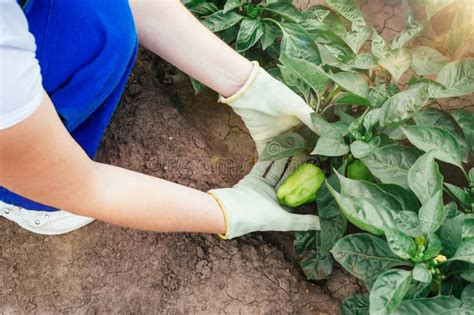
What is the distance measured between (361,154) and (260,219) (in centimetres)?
29

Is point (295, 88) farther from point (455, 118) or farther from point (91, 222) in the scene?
point (91, 222)

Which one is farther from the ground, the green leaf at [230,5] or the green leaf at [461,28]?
the green leaf at [461,28]

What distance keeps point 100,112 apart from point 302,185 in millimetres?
534

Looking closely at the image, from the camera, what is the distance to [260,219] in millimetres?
1421

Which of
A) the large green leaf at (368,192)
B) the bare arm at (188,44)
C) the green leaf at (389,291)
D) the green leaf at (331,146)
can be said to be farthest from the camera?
the bare arm at (188,44)

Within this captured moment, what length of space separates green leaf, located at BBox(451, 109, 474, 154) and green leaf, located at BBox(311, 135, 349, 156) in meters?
0.30

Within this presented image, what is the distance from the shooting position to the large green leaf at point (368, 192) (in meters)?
1.23

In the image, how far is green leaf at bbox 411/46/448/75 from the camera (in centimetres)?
153

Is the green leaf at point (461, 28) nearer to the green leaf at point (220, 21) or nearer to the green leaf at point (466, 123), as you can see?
the green leaf at point (466, 123)

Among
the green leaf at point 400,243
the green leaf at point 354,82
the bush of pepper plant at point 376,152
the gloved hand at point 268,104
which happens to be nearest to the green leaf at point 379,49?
the bush of pepper plant at point 376,152

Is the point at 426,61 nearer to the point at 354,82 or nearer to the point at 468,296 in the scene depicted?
the point at 354,82

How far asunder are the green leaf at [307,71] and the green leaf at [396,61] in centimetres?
18

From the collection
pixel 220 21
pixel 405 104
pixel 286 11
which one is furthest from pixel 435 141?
pixel 220 21

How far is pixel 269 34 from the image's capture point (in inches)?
64.8
